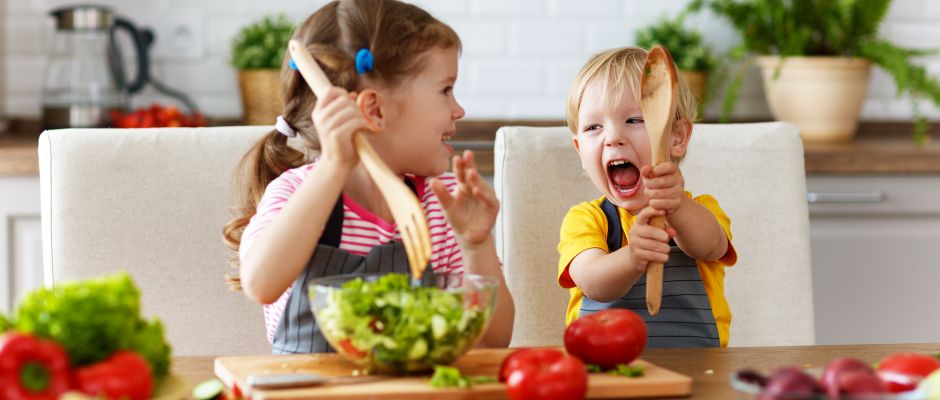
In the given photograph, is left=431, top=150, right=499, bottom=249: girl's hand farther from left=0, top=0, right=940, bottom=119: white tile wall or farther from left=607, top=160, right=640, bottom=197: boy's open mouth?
left=0, top=0, right=940, bottom=119: white tile wall

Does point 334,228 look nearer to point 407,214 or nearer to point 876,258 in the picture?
point 407,214

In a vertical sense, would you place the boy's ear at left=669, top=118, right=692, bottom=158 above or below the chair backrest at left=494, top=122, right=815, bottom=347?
above

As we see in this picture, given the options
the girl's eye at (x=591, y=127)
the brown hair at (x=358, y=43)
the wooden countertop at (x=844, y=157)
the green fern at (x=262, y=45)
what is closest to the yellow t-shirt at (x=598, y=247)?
the girl's eye at (x=591, y=127)

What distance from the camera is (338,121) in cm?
127

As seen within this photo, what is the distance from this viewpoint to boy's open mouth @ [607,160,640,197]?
1705 millimetres

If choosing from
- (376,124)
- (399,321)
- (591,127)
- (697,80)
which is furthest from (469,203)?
(697,80)

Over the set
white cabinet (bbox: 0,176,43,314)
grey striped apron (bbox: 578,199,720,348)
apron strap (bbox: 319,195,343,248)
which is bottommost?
white cabinet (bbox: 0,176,43,314)

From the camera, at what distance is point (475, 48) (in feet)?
10.7

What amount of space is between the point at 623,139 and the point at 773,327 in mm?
452

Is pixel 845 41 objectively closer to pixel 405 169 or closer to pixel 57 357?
pixel 405 169

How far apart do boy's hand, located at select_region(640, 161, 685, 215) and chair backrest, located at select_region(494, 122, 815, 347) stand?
15.1 inches

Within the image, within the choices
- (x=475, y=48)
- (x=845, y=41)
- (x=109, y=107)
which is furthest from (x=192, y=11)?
(x=845, y=41)

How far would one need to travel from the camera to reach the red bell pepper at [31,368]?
2.71ft

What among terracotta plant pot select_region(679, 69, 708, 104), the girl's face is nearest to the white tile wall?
terracotta plant pot select_region(679, 69, 708, 104)
